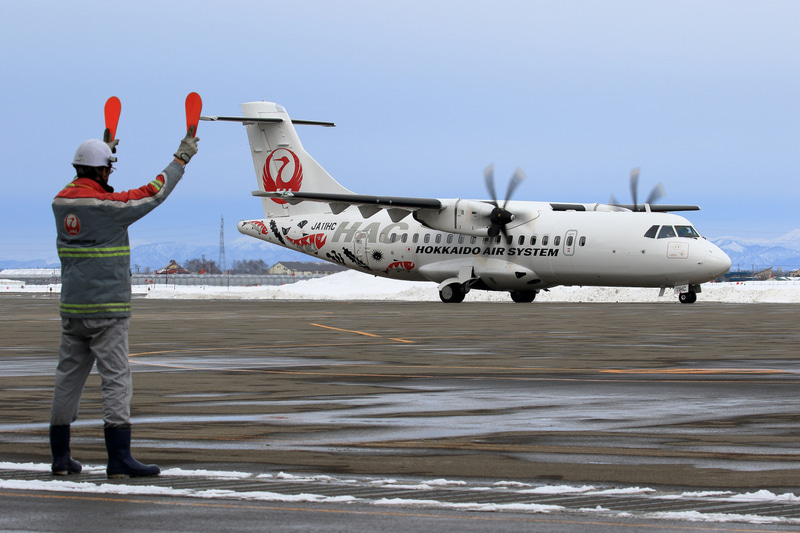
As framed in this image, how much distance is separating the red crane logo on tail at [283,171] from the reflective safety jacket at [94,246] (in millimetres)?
36881

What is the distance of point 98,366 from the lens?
6543 millimetres

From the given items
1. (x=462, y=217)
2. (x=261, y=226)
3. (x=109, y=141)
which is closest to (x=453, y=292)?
(x=462, y=217)

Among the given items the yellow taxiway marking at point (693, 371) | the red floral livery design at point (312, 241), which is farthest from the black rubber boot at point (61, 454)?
the red floral livery design at point (312, 241)

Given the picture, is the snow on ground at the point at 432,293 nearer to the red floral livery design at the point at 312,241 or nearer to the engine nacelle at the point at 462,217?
the red floral livery design at the point at 312,241

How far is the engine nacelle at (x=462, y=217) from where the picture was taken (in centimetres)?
3769

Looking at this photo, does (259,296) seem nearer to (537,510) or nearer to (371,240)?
(371,240)

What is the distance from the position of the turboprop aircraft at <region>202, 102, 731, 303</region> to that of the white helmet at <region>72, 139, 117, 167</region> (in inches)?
1170

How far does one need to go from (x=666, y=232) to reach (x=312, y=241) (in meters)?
14.5

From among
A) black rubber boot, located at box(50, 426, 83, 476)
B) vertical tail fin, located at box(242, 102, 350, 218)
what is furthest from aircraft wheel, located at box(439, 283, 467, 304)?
black rubber boot, located at box(50, 426, 83, 476)

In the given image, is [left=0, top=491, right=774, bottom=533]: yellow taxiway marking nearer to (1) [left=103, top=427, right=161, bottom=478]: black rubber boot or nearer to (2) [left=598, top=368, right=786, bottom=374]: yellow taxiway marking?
(1) [left=103, top=427, right=161, bottom=478]: black rubber boot

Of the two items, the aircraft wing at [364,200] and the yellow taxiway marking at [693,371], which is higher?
the aircraft wing at [364,200]

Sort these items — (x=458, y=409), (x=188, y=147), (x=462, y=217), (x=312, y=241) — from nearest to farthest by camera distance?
1. (x=188, y=147)
2. (x=458, y=409)
3. (x=462, y=217)
4. (x=312, y=241)

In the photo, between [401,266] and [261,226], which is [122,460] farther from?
[261,226]

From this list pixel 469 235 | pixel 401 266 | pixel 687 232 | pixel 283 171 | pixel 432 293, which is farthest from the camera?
pixel 432 293
